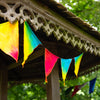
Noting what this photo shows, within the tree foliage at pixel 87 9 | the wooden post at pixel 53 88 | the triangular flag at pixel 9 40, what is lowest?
the wooden post at pixel 53 88

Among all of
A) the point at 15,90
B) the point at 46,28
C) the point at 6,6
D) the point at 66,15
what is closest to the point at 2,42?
the point at 6,6

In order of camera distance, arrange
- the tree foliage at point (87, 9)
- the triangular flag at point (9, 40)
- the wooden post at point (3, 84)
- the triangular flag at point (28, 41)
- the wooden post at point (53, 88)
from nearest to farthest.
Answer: the triangular flag at point (9, 40) < the triangular flag at point (28, 41) < the wooden post at point (53, 88) < the wooden post at point (3, 84) < the tree foliage at point (87, 9)

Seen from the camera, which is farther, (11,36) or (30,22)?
(30,22)

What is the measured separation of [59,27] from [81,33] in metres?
0.66

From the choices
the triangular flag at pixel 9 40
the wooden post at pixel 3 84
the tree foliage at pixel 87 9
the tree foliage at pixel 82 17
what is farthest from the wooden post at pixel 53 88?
the tree foliage at pixel 87 9

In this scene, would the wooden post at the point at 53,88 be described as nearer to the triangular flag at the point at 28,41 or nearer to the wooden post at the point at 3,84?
the triangular flag at the point at 28,41

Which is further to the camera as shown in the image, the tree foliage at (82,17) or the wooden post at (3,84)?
the tree foliage at (82,17)

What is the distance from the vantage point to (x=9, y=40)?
1803mm

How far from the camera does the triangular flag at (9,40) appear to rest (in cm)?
173

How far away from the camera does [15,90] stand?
9133 mm

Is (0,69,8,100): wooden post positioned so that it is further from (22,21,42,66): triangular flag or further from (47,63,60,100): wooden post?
(22,21,42,66): triangular flag

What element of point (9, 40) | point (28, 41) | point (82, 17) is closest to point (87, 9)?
point (82, 17)

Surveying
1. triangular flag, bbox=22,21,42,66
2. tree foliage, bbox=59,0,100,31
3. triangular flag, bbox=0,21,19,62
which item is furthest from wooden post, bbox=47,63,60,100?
tree foliage, bbox=59,0,100,31

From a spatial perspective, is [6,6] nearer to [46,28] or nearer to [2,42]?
[2,42]
